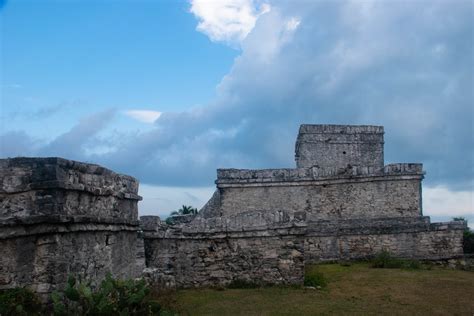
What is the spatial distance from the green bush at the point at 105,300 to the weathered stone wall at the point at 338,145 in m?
14.6

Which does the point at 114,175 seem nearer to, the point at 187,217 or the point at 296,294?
the point at 296,294

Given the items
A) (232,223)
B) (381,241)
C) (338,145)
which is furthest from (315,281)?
(338,145)

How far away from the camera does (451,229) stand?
17.4 meters

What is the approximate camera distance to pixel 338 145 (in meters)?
21.8

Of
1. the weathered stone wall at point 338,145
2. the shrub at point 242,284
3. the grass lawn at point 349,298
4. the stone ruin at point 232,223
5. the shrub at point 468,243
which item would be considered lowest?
the grass lawn at point 349,298

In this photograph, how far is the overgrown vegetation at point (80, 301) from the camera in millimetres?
6715

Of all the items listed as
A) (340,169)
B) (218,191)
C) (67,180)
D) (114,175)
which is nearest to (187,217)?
(218,191)

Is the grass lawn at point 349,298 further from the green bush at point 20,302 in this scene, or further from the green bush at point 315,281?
the green bush at point 20,302

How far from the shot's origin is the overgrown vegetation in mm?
6715

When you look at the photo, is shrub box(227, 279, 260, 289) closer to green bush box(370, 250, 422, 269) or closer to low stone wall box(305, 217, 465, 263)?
low stone wall box(305, 217, 465, 263)

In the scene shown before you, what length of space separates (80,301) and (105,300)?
36 centimetres

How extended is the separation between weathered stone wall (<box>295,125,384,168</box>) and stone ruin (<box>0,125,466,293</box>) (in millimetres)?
42

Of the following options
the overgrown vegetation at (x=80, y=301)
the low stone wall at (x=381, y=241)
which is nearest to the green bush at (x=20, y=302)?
the overgrown vegetation at (x=80, y=301)

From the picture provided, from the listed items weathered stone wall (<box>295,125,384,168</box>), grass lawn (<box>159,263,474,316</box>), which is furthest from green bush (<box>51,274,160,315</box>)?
weathered stone wall (<box>295,125,384,168</box>)
